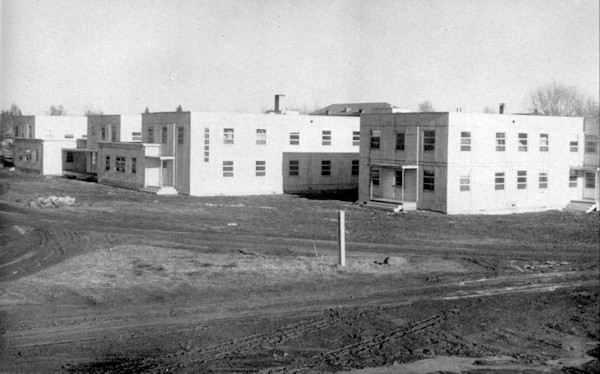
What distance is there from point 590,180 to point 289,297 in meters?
36.0

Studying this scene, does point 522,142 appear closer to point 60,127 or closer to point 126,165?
point 126,165

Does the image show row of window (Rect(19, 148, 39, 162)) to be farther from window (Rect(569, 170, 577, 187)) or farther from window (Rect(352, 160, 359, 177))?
window (Rect(569, 170, 577, 187))

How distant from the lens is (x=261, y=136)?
5425 centimetres

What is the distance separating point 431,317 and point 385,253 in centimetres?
940

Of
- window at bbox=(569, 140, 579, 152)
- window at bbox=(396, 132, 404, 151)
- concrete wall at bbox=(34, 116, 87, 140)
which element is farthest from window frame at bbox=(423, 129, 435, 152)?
concrete wall at bbox=(34, 116, 87, 140)

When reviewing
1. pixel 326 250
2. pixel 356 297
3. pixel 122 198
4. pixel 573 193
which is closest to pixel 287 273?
pixel 356 297

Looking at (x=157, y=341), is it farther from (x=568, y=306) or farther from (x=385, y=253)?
(x=385, y=253)

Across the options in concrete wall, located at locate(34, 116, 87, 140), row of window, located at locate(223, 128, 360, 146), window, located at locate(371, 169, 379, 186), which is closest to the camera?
window, located at locate(371, 169, 379, 186)

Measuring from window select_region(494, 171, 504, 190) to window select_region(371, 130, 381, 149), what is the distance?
319 inches

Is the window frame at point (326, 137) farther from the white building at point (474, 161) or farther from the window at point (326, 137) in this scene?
the white building at point (474, 161)

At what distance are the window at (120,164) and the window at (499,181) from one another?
101 ft

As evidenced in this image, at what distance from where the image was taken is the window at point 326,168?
5794 centimetres

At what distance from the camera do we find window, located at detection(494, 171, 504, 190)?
4288cm

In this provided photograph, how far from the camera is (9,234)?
1116 inches
